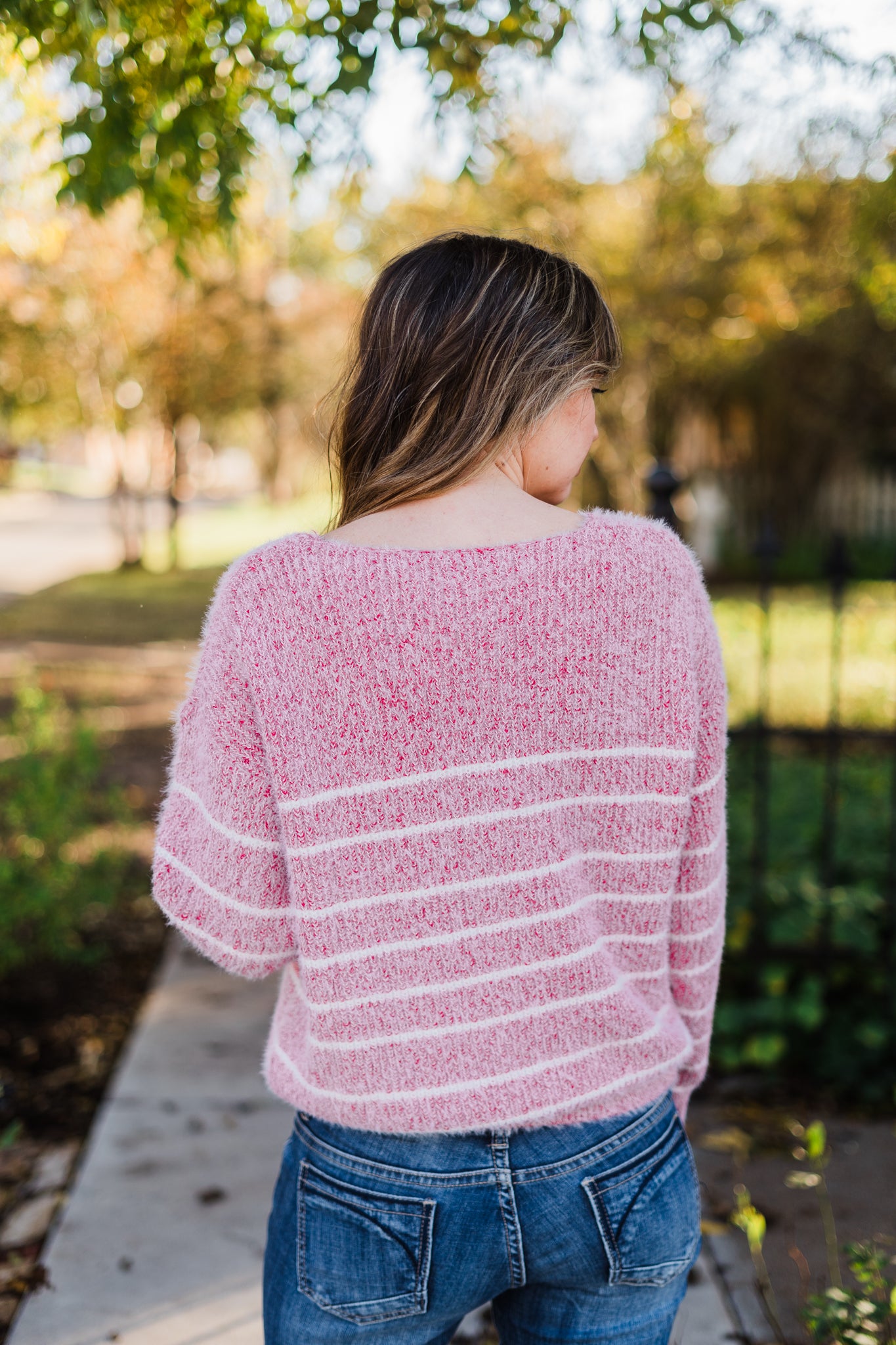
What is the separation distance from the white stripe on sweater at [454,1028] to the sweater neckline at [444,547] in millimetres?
464

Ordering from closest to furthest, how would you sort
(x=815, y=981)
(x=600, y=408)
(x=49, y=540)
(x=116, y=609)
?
1. (x=815, y=981)
2. (x=600, y=408)
3. (x=116, y=609)
4. (x=49, y=540)

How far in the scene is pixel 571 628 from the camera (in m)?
1.05

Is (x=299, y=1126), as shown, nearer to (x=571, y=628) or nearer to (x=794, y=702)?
(x=571, y=628)

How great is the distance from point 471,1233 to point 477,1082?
16 centimetres

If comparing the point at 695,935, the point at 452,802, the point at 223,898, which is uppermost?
the point at 452,802

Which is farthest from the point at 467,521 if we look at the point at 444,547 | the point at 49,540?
the point at 49,540

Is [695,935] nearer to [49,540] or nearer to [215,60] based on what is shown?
[215,60]

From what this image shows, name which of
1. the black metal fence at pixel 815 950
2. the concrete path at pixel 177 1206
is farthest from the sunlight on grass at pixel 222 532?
the black metal fence at pixel 815 950

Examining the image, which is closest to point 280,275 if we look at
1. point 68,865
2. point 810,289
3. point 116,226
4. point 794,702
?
point 116,226

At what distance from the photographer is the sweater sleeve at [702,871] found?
114 centimetres

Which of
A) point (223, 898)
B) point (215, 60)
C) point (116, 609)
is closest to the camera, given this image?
point (223, 898)

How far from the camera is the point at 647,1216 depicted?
115cm

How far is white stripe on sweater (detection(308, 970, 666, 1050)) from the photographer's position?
1109 mm

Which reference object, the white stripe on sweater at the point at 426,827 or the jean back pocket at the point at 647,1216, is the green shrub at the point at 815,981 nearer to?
the jean back pocket at the point at 647,1216
